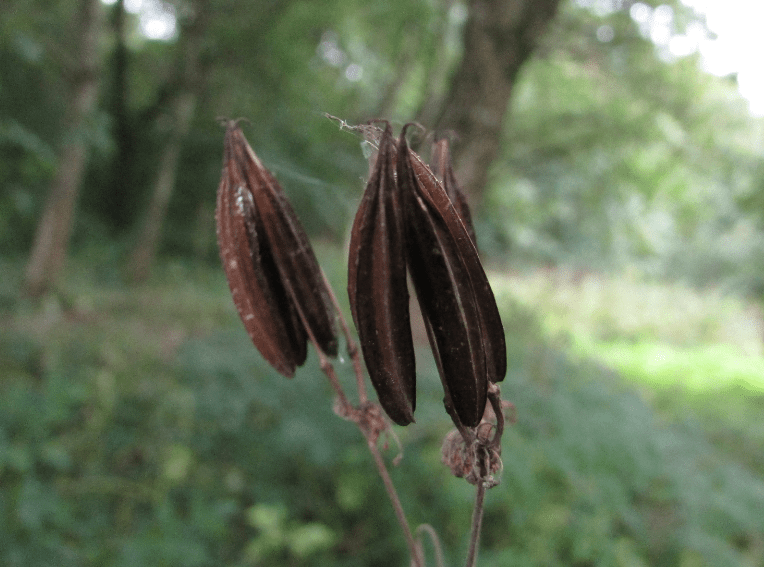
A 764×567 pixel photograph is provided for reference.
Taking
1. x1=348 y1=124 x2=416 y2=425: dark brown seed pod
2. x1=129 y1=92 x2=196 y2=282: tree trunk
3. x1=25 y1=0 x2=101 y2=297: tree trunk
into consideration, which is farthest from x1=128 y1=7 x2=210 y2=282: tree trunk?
x1=348 y1=124 x2=416 y2=425: dark brown seed pod

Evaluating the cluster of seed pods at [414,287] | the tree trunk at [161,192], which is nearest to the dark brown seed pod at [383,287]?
the cluster of seed pods at [414,287]

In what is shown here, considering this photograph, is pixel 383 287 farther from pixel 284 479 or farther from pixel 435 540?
pixel 284 479

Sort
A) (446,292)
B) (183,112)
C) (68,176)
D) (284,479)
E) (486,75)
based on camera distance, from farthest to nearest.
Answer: (183,112), (68,176), (486,75), (284,479), (446,292)

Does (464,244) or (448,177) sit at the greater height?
(448,177)

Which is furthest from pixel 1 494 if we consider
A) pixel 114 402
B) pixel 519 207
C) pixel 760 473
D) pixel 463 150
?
pixel 519 207

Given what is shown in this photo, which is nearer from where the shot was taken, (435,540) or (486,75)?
(435,540)

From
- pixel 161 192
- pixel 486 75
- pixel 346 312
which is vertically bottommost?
pixel 346 312

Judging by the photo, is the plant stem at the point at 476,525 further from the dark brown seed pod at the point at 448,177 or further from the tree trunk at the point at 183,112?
the tree trunk at the point at 183,112

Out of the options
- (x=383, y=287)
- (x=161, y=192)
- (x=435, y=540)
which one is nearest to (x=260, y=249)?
(x=383, y=287)
